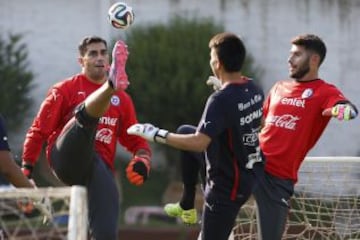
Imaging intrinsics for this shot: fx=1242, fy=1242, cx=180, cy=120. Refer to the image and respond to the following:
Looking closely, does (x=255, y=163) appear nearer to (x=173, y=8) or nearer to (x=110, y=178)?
(x=110, y=178)

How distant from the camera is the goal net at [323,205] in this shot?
32.0 ft

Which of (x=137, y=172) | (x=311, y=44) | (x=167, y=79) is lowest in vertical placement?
(x=167, y=79)

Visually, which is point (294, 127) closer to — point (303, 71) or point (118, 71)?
point (303, 71)

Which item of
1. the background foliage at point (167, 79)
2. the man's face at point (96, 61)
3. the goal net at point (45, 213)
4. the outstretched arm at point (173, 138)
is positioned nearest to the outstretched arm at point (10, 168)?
the goal net at point (45, 213)

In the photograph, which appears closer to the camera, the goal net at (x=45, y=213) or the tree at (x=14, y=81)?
the goal net at (x=45, y=213)

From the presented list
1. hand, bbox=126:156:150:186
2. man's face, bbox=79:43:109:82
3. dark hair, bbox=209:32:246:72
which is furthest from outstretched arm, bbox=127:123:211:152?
man's face, bbox=79:43:109:82

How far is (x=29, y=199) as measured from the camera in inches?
249

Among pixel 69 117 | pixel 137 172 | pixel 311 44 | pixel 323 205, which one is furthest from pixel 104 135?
pixel 323 205

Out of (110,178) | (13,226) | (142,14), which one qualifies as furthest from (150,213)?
(13,226)

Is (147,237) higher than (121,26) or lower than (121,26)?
lower

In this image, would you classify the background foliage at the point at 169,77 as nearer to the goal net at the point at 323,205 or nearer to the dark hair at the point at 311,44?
the goal net at the point at 323,205

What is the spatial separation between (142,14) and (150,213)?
421 centimetres

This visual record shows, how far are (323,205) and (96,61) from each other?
249cm

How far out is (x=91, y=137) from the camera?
26.0ft
